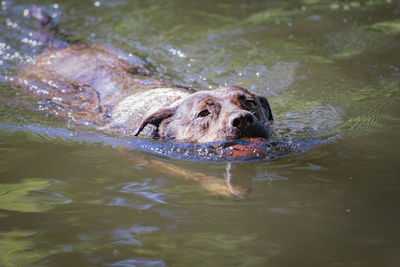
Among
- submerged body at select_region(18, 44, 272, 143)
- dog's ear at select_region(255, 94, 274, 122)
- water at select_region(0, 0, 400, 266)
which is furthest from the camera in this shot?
Answer: dog's ear at select_region(255, 94, 274, 122)

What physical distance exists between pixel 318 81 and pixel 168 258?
5599 millimetres

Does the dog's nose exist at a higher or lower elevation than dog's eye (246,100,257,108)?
lower

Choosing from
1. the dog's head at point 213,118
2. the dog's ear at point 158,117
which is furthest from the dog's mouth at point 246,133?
the dog's ear at point 158,117

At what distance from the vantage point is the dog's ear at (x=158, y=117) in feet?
17.4

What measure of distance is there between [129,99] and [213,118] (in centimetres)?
178

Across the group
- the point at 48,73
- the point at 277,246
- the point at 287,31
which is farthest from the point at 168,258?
the point at 287,31

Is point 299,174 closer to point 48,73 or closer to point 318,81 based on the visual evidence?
point 318,81

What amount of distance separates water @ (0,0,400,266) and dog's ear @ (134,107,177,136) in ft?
0.73

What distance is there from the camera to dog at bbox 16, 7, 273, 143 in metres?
5.03

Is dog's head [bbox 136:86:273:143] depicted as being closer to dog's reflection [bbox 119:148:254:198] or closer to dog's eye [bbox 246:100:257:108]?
dog's eye [bbox 246:100:257:108]

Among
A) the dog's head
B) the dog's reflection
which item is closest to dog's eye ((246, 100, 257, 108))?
the dog's head

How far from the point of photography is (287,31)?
9.95 meters

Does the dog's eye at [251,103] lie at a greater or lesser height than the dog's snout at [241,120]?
greater

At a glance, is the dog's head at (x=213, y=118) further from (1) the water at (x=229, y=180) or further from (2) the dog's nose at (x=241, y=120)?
(1) the water at (x=229, y=180)
